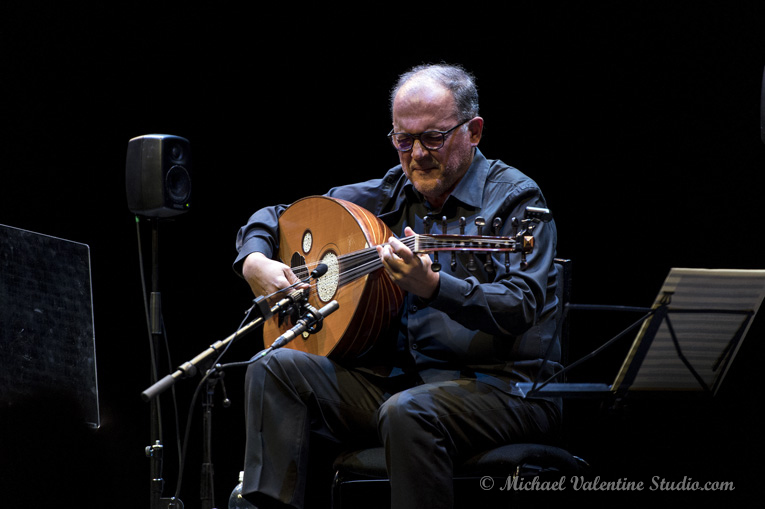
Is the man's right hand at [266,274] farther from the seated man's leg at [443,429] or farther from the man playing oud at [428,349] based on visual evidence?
the seated man's leg at [443,429]

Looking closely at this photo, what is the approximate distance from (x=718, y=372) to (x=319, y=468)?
190 cm

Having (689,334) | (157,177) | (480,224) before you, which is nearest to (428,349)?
(480,224)

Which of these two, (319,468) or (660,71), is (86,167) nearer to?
(319,468)

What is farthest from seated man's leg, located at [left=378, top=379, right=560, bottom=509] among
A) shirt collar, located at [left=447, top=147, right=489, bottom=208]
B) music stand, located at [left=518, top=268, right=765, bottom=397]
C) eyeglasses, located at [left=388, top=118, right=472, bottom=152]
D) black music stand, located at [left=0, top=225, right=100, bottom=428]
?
black music stand, located at [left=0, top=225, right=100, bottom=428]

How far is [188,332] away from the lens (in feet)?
13.1

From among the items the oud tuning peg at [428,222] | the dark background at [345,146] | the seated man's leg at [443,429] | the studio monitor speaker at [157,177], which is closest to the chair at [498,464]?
the seated man's leg at [443,429]

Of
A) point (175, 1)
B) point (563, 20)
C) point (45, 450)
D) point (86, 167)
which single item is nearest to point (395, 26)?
point (563, 20)

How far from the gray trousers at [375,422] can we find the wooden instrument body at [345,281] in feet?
0.36

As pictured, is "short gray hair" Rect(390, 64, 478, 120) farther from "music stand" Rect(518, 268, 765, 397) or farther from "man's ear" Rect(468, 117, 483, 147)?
"music stand" Rect(518, 268, 765, 397)

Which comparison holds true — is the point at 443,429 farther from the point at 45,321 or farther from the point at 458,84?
the point at 45,321

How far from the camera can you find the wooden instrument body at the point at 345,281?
2.62 meters

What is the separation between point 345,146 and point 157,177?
1.29 meters

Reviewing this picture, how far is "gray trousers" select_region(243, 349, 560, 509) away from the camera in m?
2.28

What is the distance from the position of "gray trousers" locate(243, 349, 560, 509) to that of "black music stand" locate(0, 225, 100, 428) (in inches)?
34.8
